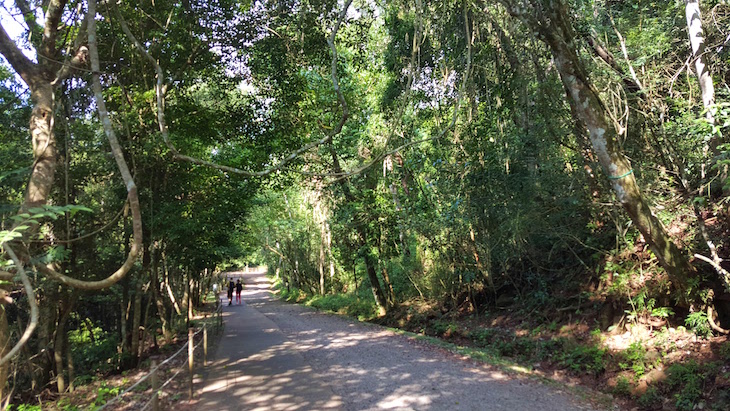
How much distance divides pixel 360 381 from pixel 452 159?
7.07m

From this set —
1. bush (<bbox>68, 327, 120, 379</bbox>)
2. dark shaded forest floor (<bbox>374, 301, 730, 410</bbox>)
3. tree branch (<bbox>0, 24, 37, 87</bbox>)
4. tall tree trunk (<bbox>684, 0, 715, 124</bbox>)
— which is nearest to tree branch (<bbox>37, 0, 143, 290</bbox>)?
tree branch (<bbox>0, 24, 37, 87</bbox>)

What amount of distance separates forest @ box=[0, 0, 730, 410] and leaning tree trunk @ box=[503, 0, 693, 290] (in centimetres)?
3

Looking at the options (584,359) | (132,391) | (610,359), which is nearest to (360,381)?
(132,391)

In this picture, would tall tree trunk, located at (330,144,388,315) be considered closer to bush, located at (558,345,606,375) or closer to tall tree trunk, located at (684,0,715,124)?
bush, located at (558,345,606,375)

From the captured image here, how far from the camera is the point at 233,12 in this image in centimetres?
900

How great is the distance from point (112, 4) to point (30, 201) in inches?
109

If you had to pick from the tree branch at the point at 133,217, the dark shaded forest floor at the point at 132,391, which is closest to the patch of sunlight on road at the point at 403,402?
the dark shaded forest floor at the point at 132,391

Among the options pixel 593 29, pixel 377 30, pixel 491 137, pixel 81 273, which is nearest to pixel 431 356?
pixel 491 137

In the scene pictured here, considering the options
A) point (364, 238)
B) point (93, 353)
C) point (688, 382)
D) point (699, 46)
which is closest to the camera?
point (688, 382)

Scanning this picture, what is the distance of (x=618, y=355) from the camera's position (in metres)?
8.05

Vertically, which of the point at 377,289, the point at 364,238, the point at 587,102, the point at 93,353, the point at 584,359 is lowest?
the point at 584,359

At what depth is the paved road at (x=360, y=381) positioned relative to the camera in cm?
655

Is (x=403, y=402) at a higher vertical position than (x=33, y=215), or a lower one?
lower

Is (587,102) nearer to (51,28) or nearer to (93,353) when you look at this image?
(51,28)
